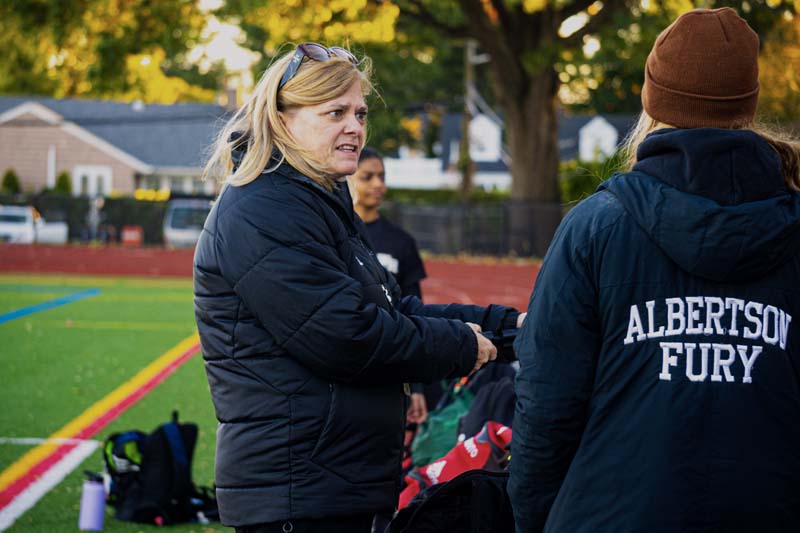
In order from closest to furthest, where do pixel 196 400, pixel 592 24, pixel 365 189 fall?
pixel 365 189 → pixel 196 400 → pixel 592 24

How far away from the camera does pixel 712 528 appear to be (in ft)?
7.56

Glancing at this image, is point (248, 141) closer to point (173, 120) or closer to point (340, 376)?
point (340, 376)

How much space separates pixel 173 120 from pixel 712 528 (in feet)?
198

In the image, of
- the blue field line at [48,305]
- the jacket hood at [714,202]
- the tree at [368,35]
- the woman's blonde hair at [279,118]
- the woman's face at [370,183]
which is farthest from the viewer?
the tree at [368,35]

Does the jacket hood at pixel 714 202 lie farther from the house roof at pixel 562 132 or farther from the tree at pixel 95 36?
the house roof at pixel 562 132

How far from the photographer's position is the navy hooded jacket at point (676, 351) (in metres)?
2.32

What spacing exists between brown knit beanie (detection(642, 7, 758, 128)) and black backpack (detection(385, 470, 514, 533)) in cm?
125

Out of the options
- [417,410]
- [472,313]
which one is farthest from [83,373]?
[472,313]

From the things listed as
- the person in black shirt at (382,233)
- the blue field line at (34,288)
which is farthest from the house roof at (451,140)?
the person in black shirt at (382,233)

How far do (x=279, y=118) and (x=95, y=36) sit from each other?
22.1 m

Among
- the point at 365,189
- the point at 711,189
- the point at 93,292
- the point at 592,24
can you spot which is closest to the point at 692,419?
the point at 711,189

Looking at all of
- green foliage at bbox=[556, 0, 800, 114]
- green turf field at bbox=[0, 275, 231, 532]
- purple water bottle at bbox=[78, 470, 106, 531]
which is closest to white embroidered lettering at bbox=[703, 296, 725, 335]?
green turf field at bbox=[0, 275, 231, 532]

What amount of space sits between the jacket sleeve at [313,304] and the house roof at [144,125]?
56.1m

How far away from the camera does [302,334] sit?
2809 mm
